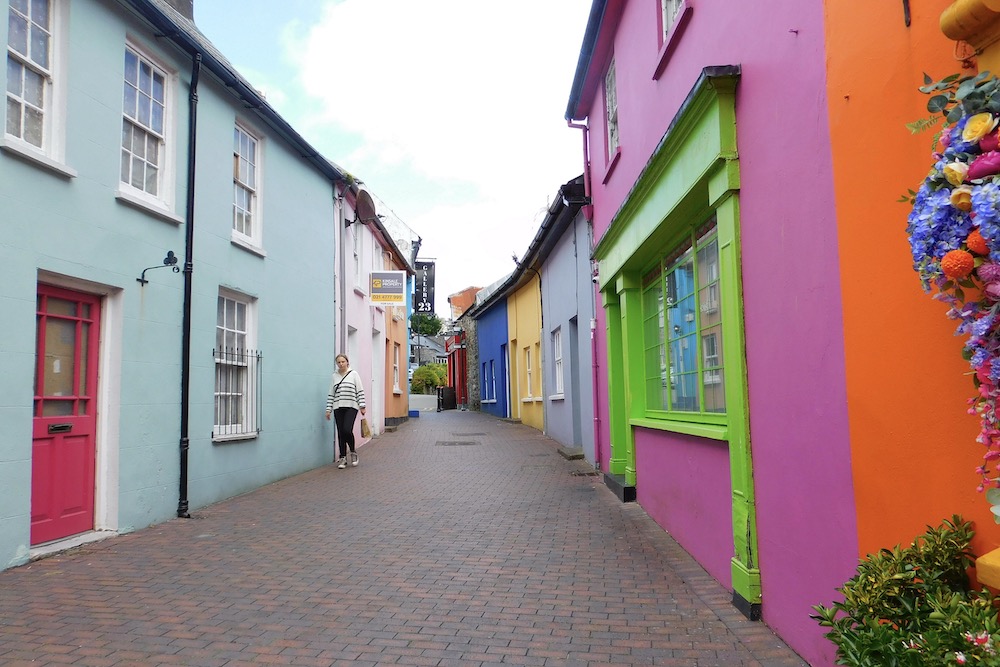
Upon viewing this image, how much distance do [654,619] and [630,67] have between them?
5365mm

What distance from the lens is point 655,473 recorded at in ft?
23.6

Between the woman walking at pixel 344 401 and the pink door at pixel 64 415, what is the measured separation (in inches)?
200

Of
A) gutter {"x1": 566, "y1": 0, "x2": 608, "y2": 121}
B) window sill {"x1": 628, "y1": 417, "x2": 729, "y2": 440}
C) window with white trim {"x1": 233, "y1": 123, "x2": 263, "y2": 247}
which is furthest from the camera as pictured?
window with white trim {"x1": 233, "y1": 123, "x2": 263, "y2": 247}

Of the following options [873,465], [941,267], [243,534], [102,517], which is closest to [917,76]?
[941,267]

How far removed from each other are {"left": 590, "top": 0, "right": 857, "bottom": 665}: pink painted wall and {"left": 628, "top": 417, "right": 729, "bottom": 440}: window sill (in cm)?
61

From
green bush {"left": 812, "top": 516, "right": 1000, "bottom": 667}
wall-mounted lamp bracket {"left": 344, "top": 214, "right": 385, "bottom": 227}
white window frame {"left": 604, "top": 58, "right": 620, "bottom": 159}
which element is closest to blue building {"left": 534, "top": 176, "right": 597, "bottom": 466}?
white window frame {"left": 604, "top": 58, "right": 620, "bottom": 159}

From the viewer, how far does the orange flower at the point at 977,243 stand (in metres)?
1.93

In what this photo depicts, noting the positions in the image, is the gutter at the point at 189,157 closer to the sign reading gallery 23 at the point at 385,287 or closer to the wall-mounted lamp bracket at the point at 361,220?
the wall-mounted lamp bracket at the point at 361,220

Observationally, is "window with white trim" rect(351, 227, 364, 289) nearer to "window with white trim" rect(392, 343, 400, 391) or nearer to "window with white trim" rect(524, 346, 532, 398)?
"window with white trim" rect(524, 346, 532, 398)

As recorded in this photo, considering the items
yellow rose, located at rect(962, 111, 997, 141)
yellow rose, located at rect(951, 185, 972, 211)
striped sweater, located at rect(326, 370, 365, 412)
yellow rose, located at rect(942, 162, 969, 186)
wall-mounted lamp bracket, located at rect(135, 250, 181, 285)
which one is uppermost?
wall-mounted lamp bracket, located at rect(135, 250, 181, 285)

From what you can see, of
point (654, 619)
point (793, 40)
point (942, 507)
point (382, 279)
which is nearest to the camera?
point (942, 507)

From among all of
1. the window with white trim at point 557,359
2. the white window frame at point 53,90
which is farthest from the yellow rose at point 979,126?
the window with white trim at point 557,359

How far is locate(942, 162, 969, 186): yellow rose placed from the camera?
1.98 metres

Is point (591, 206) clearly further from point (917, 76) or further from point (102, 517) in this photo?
point (917, 76)
